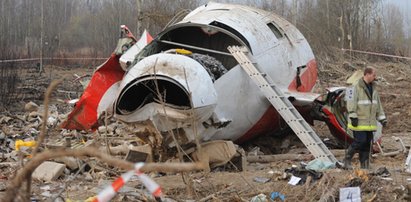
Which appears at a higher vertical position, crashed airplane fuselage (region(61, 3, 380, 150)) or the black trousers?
crashed airplane fuselage (region(61, 3, 380, 150))

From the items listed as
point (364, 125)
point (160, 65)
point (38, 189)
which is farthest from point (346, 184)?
point (38, 189)

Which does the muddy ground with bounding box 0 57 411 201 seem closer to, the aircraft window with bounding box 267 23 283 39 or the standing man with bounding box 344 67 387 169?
the standing man with bounding box 344 67 387 169

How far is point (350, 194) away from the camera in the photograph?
609 cm

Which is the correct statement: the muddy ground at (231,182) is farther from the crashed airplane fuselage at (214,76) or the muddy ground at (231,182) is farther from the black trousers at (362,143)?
the crashed airplane fuselage at (214,76)

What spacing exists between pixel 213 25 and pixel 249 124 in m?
1.68

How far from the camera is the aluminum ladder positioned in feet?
27.7

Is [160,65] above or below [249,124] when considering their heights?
above

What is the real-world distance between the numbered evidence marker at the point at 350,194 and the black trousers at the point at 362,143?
2324mm

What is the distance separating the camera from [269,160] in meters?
9.16

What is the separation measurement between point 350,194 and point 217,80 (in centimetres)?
287

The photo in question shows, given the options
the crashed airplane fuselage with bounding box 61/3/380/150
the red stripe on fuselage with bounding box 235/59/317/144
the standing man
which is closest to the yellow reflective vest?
the standing man

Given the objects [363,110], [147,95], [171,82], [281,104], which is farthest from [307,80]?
[171,82]

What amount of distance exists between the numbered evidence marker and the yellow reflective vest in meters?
2.35

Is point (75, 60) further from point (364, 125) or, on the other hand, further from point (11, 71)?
point (364, 125)
